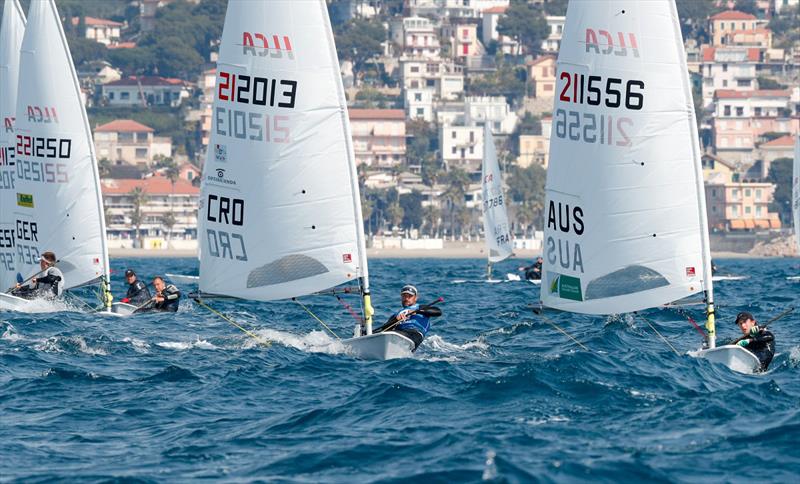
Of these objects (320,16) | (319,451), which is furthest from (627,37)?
(319,451)

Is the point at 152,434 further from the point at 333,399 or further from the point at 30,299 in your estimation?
the point at 30,299

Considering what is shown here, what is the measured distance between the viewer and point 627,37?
73.2ft

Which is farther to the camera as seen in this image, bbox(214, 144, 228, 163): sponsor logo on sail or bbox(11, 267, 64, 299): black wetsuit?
bbox(11, 267, 64, 299): black wetsuit

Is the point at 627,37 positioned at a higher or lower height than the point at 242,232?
higher

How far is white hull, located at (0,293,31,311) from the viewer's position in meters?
32.8

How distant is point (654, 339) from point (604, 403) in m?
8.70

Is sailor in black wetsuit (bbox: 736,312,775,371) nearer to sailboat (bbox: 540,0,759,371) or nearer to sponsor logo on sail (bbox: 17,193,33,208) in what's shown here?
sailboat (bbox: 540,0,759,371)

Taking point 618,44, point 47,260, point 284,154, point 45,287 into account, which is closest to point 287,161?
point 284,154

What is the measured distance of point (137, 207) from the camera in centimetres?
17400

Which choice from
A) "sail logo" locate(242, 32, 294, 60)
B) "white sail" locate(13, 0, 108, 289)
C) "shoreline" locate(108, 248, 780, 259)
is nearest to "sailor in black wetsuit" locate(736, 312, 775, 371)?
"sail logo" locate(242, 32, 294, 60)

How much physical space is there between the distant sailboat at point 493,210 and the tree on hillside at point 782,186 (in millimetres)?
128643

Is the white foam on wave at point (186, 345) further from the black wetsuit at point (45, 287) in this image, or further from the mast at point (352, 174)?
the black wetsuit at point (45, 287)

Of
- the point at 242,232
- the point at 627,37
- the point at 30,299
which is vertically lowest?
the point at 30,299

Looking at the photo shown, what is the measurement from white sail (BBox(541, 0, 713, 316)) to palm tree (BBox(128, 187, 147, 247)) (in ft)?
489
